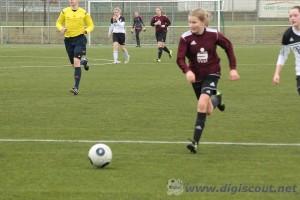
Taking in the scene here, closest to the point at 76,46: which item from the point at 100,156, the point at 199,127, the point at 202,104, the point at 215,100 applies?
the point at 215,100

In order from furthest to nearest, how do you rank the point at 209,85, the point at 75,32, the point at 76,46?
the point at 75,32, the point at 76,46, the point at 209,85

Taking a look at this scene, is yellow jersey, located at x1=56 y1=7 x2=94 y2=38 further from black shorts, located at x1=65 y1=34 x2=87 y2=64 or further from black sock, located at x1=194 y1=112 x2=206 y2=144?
black sock, located at x1=194 y1=112 x2=206 y2=144

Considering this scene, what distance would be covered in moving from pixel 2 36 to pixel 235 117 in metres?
38.6

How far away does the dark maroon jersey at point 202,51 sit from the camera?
8789mm

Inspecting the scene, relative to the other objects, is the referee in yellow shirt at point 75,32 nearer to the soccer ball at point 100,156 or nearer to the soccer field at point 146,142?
the soccer field at point 146,142

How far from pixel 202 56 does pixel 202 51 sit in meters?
0.07

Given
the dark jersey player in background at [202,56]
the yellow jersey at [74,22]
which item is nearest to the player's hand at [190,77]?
the dark jersey player in background at [202,56]

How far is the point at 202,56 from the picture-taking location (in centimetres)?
884

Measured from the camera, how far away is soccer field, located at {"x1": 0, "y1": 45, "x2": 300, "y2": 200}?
21.2 feet

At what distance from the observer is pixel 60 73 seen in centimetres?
2173

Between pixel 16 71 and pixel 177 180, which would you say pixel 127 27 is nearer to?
pixel 16 71

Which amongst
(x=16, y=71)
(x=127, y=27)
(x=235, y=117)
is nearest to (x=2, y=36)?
(x=127, y=27)

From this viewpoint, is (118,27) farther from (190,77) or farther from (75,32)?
(190,77)

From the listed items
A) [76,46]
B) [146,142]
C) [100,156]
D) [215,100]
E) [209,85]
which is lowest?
[146,142]
